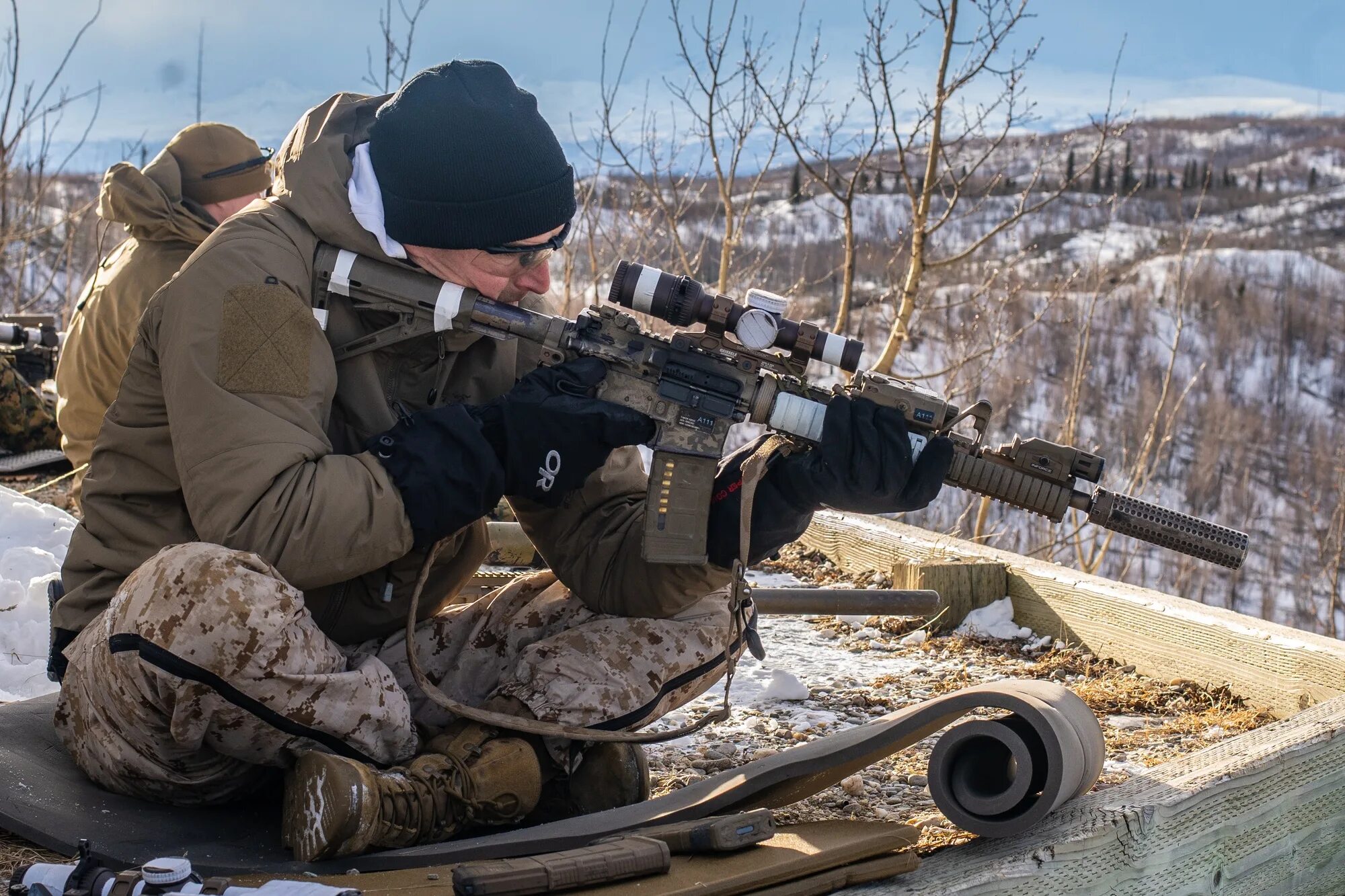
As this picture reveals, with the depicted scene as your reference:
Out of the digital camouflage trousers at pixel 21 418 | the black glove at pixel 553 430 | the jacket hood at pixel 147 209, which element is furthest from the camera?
the digital camouflage trousers at pixel 21 418

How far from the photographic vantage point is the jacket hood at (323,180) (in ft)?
8.91

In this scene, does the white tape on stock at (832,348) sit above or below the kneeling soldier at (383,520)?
above

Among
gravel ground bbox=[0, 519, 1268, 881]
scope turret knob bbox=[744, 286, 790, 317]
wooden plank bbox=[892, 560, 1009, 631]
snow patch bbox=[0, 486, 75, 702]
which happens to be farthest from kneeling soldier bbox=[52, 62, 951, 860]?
wooden plank bbox=[892, 560, 1009, 631]

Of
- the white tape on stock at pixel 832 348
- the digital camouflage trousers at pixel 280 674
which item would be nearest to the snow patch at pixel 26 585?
the digital camouflage trousers at pixel 280 674

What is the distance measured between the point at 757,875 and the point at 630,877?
207 mm

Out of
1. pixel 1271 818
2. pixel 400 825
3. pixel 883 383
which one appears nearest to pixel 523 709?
pixel 400 825

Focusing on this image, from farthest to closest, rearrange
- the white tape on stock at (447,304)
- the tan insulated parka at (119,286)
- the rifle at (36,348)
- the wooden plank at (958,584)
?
the rifle at (36,348)
the wooden plank at (958,584)
the tan insulated parka at (119,286)
the white tape on stock at (447,304)

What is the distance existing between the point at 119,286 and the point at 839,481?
116 inches

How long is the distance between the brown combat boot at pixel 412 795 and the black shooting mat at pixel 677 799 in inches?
2.0

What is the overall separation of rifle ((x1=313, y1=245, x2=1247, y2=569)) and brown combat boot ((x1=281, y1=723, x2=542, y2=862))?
610mm

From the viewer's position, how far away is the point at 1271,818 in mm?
2766

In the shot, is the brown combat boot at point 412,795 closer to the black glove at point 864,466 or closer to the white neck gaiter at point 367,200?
the black glove at point 864,466

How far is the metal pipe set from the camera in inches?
153

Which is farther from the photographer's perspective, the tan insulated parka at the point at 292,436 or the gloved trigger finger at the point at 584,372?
the gloved trigger finger at the point at 584,372
